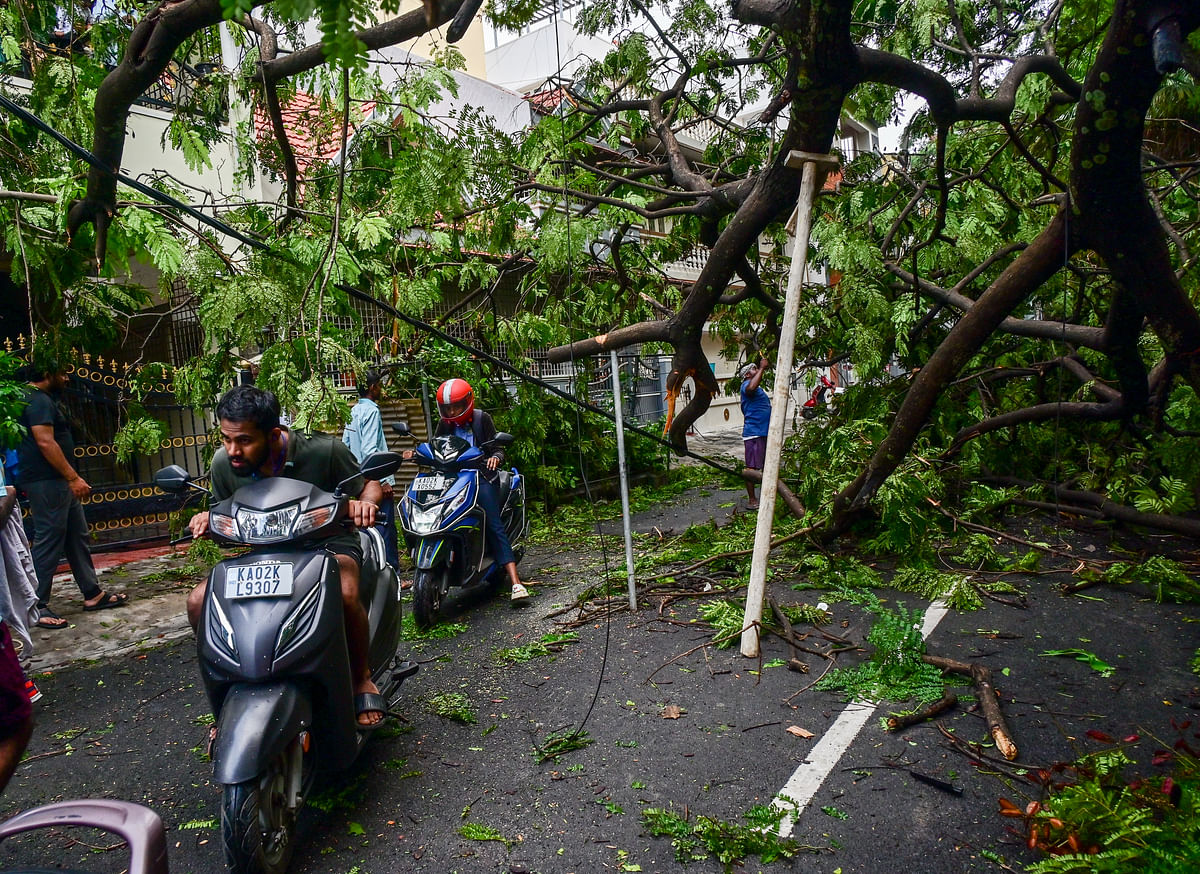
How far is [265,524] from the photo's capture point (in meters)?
2.84

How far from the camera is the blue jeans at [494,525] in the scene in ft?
18.6

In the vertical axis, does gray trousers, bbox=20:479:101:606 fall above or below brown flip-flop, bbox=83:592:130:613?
above

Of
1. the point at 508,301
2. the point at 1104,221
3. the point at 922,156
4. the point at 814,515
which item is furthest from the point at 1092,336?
the point at 508,301

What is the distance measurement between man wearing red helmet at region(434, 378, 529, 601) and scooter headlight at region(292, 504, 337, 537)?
2.71 m

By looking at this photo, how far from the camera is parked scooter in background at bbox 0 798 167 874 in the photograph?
1.42m

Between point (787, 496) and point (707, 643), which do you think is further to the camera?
point (787, 496)

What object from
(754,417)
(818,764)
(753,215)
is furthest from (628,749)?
(754,417)

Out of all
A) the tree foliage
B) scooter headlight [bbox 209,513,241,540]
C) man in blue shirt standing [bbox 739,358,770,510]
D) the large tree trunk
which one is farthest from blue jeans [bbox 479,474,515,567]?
man in blue shirt standing [bbox 739,358,770,510]

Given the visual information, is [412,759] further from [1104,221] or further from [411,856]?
[1104,221]

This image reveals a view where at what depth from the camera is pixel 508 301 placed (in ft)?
42.7

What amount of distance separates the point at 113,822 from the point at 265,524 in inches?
58.2

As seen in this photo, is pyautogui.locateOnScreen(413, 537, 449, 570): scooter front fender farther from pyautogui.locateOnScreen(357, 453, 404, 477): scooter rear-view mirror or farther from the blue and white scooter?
pyautogui.locateOnScreen(357, 453, 404, 477): scooter rear-view mirror

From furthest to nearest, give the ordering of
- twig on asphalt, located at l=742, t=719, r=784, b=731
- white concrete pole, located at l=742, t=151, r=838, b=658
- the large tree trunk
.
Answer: white concrete pole, located at l=742, t=151, r=838, b=658
twig on asphalt, located at l=742, t=719, r=784, b=731
the large tree trunk

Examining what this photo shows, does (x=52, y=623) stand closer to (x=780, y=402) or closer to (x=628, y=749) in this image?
(x=628, y=749)
